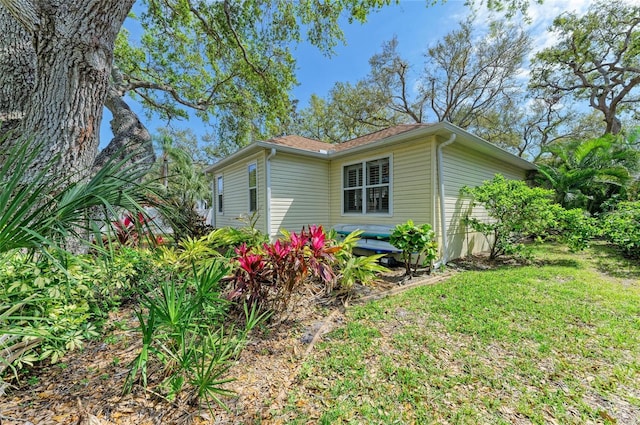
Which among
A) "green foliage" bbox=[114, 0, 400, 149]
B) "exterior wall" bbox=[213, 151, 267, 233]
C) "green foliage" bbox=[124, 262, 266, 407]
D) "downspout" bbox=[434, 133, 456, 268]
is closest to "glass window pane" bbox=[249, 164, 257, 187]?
"exterior wall" bbox=[213, 151, 267, 233]

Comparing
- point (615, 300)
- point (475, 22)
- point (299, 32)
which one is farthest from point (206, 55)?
point (475, 22)

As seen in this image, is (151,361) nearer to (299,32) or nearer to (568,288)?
(568,288)

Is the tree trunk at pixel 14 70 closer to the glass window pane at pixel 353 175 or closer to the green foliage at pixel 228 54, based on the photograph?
the green foliage at pixel 228 54

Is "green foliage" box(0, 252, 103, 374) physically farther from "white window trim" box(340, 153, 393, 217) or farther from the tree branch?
"white window trim" box(340, 153, 393, 217)

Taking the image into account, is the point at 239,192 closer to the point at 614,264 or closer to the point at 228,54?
the point at 228,54

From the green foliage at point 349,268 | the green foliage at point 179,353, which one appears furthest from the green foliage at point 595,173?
the green foliage at point 179,353

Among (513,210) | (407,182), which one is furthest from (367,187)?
(513,210)

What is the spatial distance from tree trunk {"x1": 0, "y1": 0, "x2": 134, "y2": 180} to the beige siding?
4423mm

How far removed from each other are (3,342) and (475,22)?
19.8m

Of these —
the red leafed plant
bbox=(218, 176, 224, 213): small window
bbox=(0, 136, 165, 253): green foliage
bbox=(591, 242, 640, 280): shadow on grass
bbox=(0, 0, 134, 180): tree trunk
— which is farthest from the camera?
bbox=(218, 176, 224, 213): small window

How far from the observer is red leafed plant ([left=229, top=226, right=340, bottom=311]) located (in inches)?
119

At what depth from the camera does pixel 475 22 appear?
46.3ft

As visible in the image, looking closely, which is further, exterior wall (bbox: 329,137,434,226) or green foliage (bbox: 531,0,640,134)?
green foliage (bbox: 531,0,640,134)

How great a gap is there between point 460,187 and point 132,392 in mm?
7078
